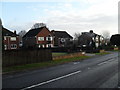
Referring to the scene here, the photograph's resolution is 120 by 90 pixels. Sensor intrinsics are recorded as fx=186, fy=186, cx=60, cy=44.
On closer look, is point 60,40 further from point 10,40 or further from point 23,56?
point 23,56

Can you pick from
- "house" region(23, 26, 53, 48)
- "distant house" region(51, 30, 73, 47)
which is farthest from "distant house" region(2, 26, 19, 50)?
"distant house" region(51, 30, 73, 47)

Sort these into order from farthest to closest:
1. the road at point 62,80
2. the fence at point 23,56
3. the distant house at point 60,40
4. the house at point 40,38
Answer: the distant house at point 60,40
the house at point 40,38
the fence at point 23,56
the road at point 62,80

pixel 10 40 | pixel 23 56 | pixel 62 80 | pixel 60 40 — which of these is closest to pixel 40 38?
pixel 10 40

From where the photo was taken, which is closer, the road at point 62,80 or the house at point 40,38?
the road at point 62,80

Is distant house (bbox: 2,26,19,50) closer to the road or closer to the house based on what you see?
the house

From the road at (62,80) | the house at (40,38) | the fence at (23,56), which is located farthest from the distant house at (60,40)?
the road at (62,80)

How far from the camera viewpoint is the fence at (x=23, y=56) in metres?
19.8

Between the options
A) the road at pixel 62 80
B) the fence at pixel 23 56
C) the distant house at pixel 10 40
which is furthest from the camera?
the distant house at pixel 10 40

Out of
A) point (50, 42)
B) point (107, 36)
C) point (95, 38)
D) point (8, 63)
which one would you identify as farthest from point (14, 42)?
point (107, 36)

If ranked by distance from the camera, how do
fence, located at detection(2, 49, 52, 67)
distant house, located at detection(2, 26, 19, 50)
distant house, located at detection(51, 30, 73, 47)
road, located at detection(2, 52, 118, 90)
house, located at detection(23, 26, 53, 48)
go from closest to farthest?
road, located at detection(2, 52, 118, 90)
fence, located at detection(2, 49, 52, 67)
distant house, located at detection(2, 26, 19, 50)
house, located at detection(23, 26, 53, 48)
distant house, located at detection(51, 30, 73, 47)

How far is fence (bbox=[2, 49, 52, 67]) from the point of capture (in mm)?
19817

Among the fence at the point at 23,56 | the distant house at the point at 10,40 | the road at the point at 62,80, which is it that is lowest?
the road at the point at 62,80

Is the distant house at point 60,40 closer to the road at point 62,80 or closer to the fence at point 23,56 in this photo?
the fence at point 23,56

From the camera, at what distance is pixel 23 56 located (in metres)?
22.2
